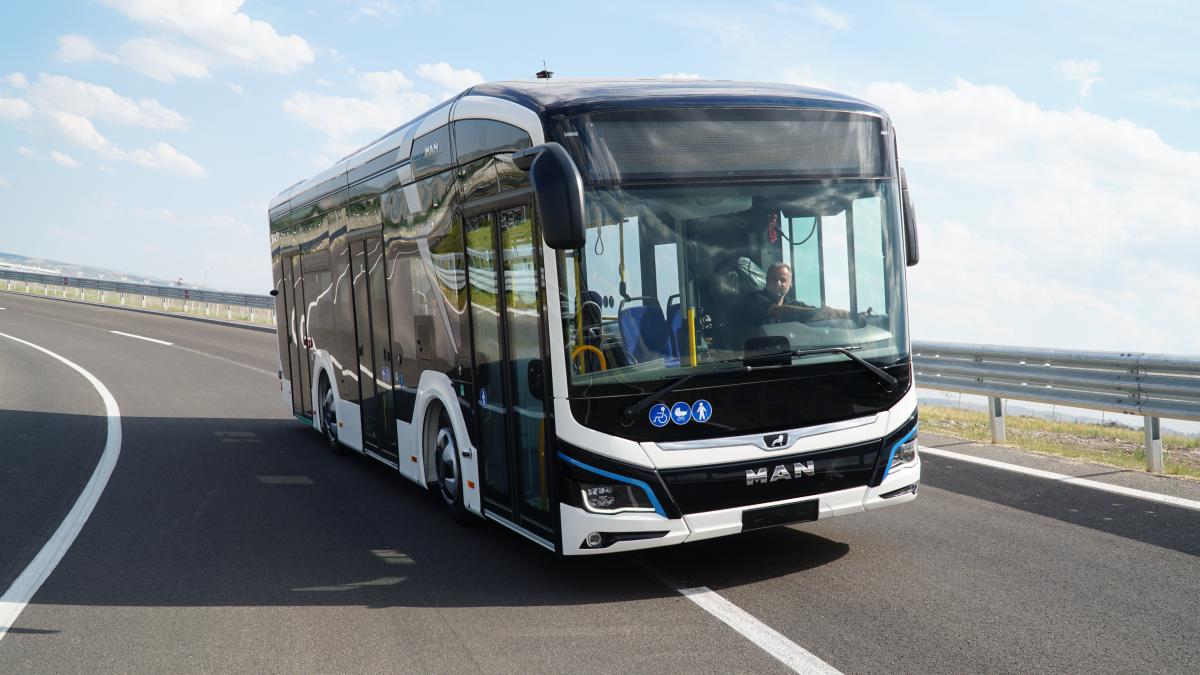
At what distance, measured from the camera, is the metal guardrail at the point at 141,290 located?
120 feet

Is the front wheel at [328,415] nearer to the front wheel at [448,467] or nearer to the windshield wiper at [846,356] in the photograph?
the front wheel at [448,467]

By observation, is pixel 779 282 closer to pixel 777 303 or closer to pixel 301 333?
pixel 777 303

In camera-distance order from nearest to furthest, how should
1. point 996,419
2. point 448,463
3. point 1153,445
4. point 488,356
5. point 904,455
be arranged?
point 904,455 < point 488,356 < point 448,463 < point 1153,445 < point 996,419

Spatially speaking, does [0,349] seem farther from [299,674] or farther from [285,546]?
[299,674]

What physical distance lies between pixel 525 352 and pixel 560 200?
1.18 meters

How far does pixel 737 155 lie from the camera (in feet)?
19.3

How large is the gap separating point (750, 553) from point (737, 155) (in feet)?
8.10

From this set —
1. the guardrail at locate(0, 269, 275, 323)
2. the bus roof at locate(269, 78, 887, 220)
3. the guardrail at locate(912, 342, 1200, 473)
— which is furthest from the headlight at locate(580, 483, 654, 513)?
the guardrail at locate(0, 269, 275, 323)

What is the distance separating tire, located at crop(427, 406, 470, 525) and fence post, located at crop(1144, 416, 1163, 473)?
18.3ft

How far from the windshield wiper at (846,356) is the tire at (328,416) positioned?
6.65 m

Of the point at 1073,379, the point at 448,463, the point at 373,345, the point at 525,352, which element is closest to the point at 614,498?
the point at 525,352

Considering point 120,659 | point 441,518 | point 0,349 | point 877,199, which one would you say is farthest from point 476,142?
point 0,349

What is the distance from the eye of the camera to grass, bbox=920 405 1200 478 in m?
9.56

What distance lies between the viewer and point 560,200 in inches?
204
